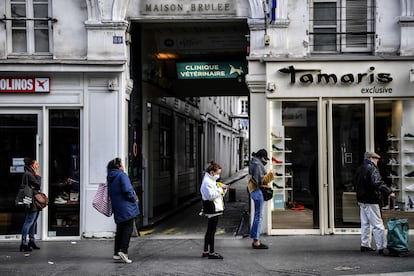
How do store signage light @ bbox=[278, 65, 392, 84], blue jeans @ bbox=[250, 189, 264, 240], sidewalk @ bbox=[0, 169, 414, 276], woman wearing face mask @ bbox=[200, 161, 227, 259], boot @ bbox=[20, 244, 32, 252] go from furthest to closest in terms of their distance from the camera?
store signage light @ bbox=[278, 65, 392, 84]
boot @ bbox=[20, 244, 32, 252]
blue jeans @ bbox=[250, 189, 264, 240]
woman wearing face mask @ bbox=[200, 161, 227, 259]
sidewalk @ bbox=[0, 169, 414, 276]

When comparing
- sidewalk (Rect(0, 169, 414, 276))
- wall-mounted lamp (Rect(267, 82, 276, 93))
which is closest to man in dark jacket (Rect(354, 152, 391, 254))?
sidewalk (Rect(0, 169, 414, 276))

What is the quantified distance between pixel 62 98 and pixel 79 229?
284cm

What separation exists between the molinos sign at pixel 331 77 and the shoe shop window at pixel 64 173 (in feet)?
15.4

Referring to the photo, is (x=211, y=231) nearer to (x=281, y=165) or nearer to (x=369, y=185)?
(x=369, y=185)

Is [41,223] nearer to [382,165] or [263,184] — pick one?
[263,184]

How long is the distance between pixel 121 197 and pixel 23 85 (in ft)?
14.1

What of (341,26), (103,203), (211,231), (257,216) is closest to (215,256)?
(211,231)

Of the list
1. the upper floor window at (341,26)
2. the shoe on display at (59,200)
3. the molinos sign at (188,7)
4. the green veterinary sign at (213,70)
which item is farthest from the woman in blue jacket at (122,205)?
the upper floor window at (341,26)

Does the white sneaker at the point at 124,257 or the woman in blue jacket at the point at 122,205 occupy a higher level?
the woman in blue jacket at the point at 122,205

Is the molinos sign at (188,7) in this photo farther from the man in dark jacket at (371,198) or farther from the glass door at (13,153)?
the man in dark jacket at (371,198)

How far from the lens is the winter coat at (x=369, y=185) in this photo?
10867 mm

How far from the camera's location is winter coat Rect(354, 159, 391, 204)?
A: 10.9m

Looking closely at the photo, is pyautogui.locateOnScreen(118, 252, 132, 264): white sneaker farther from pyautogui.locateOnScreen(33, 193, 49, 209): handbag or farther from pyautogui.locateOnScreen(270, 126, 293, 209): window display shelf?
pyautogui.locateOnScreen(270, 126, 293, 209): window display shelf

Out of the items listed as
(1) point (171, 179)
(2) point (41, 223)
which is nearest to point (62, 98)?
(2) point (41, 223)
